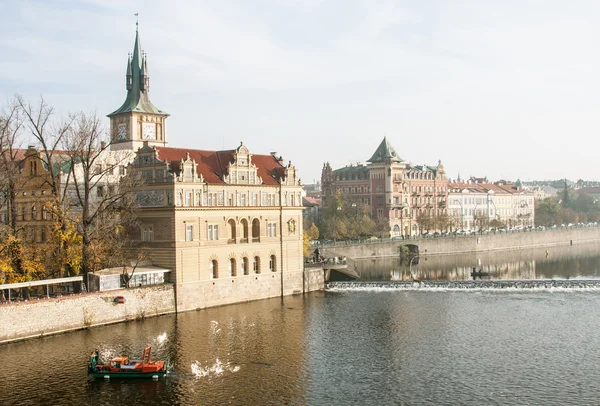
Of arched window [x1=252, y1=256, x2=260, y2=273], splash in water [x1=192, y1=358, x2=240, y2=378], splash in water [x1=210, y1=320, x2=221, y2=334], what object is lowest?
splash in water [x1=192, y1=358, x2=240, y2=378]

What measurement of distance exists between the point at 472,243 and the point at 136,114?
69.4 meters

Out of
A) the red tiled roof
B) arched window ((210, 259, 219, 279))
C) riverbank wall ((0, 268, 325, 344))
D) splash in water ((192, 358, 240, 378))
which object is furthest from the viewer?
the red tiled roof

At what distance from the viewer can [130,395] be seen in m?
38.9

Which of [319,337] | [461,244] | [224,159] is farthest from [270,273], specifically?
[461,244]

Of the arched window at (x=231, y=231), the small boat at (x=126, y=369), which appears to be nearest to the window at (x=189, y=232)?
the arched window at (x=231, y=231)

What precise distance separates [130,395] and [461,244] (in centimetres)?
10064

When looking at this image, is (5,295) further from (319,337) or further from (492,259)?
(492,259)

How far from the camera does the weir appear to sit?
73.5 meters

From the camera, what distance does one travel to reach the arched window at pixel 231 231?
6724 centimetres

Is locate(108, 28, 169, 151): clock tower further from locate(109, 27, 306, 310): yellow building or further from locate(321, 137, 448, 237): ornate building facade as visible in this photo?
locate(321, 137, 448, 237): ornate building facade

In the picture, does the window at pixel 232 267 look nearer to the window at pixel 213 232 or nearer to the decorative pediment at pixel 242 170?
the window at pixel 213 232

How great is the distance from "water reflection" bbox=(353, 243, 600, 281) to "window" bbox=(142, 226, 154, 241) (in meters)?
32.5

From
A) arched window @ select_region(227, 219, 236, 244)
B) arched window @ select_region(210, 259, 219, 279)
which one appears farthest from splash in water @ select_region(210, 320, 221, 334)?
arched window @ select_region(227, 219, 236, 244)

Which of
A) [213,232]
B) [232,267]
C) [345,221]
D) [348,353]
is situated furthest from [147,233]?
[345,221]
